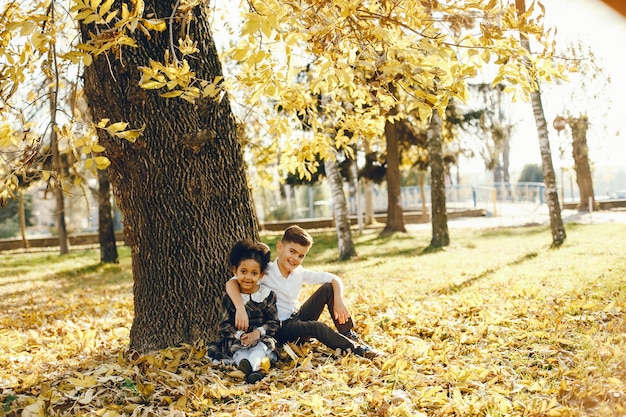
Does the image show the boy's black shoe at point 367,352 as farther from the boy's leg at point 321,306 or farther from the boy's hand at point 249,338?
the boy's hand at point 249,338

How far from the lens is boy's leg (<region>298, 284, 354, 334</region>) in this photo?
4.64 m

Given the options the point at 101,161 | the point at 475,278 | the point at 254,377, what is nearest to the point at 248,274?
the point at 254,377

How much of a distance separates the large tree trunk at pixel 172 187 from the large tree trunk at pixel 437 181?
8890 millimetres

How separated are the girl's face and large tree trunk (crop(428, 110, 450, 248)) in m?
9.33

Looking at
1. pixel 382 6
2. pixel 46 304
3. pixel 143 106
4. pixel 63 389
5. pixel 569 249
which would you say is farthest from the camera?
pixel 569 249

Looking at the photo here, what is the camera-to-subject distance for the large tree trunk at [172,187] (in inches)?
180

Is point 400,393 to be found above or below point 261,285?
below

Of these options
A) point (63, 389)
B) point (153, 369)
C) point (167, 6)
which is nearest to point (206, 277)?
point (153, 369)

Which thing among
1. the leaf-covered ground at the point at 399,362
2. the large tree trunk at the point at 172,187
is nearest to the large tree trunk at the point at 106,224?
the leaf-covered ground at the point at 399,362

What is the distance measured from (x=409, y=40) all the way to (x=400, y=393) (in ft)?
7.08

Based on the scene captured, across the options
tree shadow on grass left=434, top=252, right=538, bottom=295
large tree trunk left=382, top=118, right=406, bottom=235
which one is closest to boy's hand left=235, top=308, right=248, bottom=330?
tree shadow on grass left=434, top=252, right=538, bottom=295

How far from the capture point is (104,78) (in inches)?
181

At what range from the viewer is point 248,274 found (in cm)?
437

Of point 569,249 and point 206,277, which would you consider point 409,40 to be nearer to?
point 206,277
